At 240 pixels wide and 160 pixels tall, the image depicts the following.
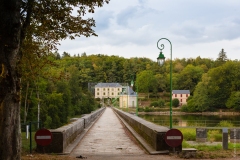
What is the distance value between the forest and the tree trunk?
121 inches

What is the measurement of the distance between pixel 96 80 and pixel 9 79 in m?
179

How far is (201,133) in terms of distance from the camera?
63.8 feet

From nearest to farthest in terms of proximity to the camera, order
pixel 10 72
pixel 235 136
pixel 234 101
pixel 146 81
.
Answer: pixel 10 72
pixel 235 136
pixel 234 101
pixel 146 81

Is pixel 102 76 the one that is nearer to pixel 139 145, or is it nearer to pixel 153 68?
pixel 153 68

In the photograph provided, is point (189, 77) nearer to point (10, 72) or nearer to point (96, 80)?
point (96, 80)

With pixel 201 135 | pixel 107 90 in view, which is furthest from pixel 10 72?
pixel 107 90

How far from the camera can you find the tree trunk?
7.45 m

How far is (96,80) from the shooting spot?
611ft

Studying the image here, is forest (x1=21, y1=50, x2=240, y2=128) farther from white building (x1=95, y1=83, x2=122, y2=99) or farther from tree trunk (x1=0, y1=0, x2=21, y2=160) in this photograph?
white building (x1=95, y1=83, x2=122, y2=99)

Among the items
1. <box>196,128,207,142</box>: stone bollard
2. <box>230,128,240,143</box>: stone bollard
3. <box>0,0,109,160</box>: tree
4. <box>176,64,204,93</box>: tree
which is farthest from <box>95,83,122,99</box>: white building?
<box>0,0,109,160</box>: tree

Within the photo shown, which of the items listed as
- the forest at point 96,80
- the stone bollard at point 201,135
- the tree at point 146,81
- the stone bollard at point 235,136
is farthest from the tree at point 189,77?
the stone bollard at point 201,135

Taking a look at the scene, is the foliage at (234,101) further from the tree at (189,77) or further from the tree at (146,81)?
the tree at (146,81)

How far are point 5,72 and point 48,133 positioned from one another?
285 centimetres

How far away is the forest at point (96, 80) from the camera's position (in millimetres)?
23550
